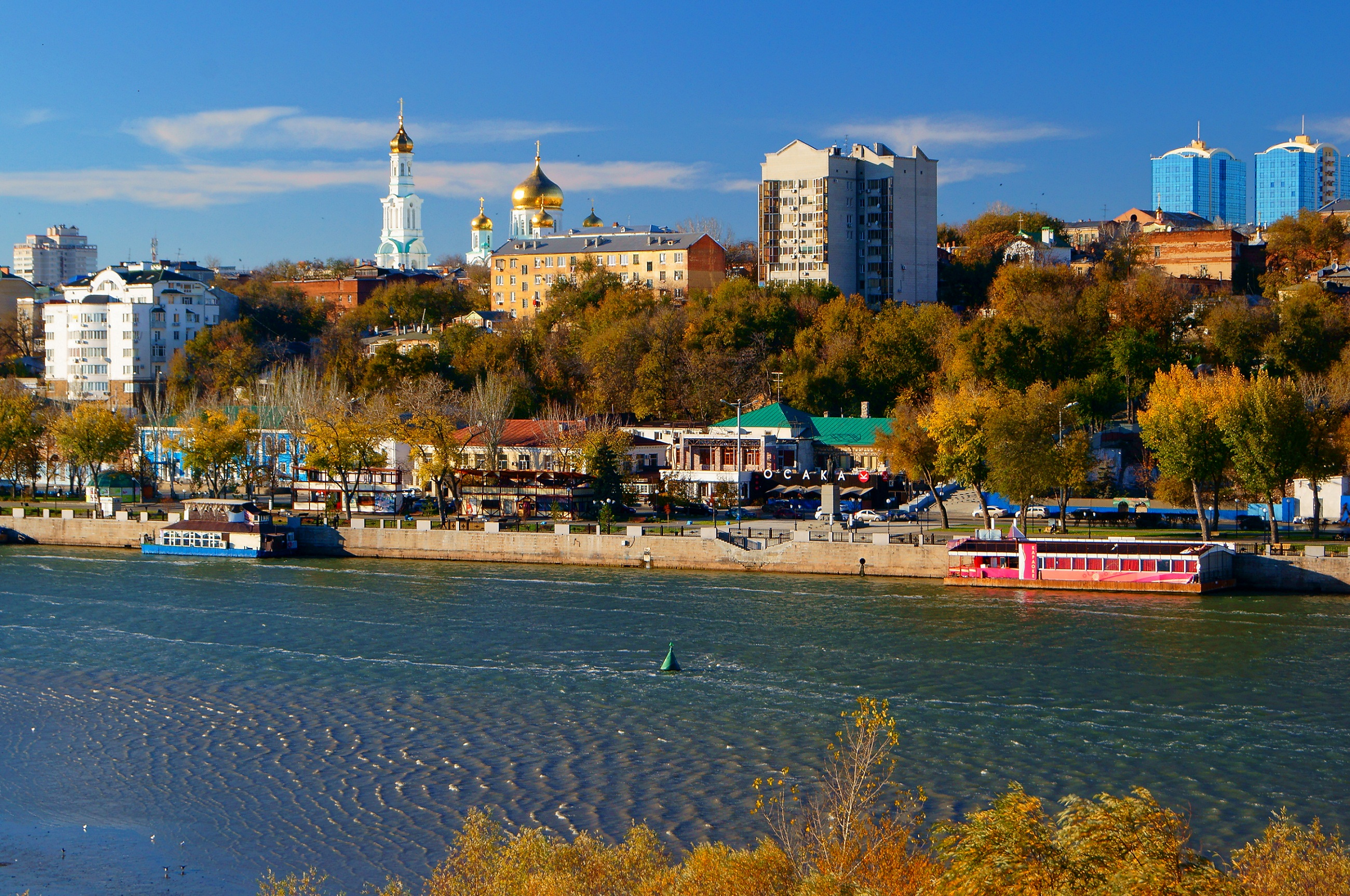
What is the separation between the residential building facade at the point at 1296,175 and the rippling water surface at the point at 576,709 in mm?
167913

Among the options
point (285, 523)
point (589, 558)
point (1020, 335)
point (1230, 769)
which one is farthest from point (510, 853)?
point (1020, 335)

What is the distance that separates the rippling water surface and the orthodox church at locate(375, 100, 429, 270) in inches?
4184

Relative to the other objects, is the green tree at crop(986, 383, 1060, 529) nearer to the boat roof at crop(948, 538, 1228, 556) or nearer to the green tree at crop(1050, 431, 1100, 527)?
the green tree at crop(1050, 431, 1100, 527)

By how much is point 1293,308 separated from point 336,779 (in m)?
49.1

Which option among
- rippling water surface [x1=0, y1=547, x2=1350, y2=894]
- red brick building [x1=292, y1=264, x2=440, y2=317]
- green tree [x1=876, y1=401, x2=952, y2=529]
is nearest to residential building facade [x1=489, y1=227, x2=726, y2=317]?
red brick building [x1=292, y1=264, x2=440, y2=317]

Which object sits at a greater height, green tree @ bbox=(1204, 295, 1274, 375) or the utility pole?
green tree @ bbox=(1204, 295, 1274, 375)

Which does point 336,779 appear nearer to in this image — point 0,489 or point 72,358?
point 0,489

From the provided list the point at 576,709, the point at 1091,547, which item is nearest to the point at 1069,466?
the point at 1091,547

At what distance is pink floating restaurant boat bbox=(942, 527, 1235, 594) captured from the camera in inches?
1382

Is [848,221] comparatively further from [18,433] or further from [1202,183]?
[1202,183]

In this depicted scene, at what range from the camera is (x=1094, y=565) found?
35906 millimetres

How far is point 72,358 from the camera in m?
80.7

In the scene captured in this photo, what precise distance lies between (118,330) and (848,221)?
40.5 m

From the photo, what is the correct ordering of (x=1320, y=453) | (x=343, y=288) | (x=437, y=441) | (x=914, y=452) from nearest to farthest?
(x=1320, y=453)
(x=914, y=452)
(x=437, y=441)
(x=343, y=288)
